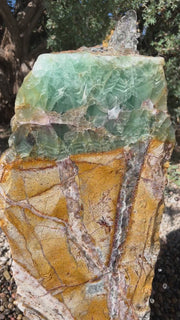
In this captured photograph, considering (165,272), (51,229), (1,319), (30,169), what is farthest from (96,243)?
(165,272)

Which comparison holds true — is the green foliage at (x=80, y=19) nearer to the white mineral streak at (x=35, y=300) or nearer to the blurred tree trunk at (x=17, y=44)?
the blurred tree trunk at (x=17, y=44)

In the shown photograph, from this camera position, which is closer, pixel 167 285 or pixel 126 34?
pixel 126 34

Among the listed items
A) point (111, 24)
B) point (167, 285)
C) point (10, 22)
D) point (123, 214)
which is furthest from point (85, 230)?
point (10, 22)

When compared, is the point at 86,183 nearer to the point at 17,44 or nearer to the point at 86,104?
the point at 86,104

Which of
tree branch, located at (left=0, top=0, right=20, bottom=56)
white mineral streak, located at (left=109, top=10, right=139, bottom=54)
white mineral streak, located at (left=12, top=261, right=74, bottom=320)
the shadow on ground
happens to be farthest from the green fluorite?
tree branch, located at (left=0, top=0, right=20, bottom=56)

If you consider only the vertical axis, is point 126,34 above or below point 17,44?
above

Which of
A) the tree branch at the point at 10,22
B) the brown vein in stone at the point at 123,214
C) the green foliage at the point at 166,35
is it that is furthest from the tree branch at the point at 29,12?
the brown vein in stone at the point at 123,214

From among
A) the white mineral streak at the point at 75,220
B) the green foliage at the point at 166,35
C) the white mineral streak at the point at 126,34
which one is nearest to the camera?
the white mineral streak at the point at 75,220
